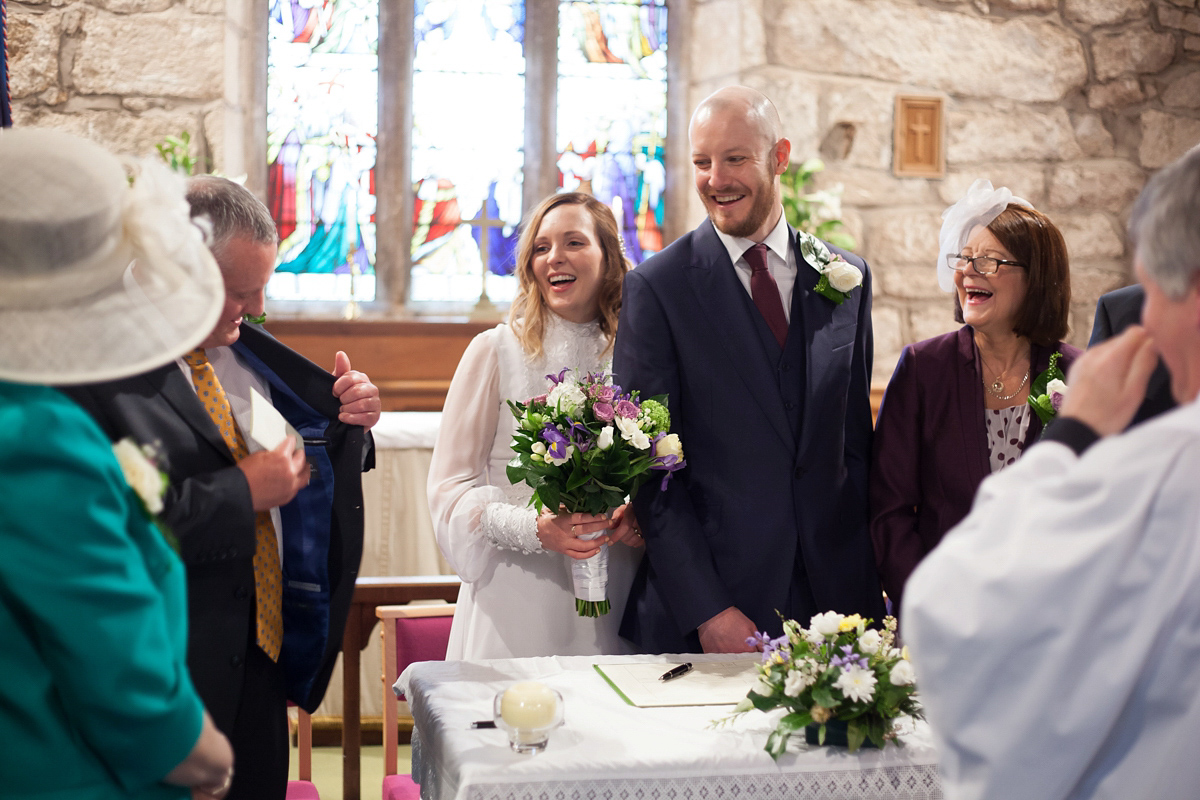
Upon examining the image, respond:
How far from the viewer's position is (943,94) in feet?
20.5

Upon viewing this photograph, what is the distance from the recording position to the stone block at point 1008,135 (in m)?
6.33

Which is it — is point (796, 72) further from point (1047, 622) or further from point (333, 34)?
point (1047, 622)

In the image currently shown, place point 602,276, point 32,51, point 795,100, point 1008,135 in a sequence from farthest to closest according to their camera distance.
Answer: point 1008,135 < point 795,100 < point 32,51 < point 602,276

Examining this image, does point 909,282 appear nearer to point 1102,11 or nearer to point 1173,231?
point 1102,11

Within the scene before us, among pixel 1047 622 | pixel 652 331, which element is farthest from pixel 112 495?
pixel 652 331

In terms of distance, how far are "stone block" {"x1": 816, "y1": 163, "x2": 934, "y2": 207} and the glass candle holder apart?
4.79 metres

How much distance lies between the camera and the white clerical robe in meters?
1.28

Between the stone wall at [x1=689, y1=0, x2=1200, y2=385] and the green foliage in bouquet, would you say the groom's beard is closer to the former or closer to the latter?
the green foliage in bouquet

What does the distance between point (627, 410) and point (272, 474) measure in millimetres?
786

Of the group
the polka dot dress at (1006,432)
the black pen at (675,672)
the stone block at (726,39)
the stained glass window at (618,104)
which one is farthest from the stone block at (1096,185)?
the black pen at (675,672)

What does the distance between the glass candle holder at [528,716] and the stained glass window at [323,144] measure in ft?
15.7

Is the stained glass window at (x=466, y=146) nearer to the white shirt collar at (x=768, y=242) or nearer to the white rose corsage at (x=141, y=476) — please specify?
the white shirt collar at (x=768, y=242)

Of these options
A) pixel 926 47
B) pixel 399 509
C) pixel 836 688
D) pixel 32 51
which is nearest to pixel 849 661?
pixel 836 688

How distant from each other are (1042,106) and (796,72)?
5.05 ft
